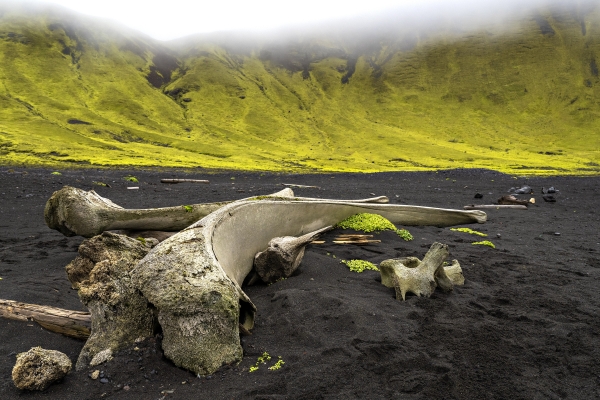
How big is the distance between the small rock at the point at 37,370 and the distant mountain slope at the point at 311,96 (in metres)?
40.5

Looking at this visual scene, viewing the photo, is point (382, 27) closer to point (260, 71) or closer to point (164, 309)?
point (260, 71)

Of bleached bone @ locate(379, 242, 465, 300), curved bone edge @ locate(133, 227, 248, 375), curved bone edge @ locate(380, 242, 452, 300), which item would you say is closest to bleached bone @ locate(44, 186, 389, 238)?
curved bone edge @ locate(133, 227, 248, 375)

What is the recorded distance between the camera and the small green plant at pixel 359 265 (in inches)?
293

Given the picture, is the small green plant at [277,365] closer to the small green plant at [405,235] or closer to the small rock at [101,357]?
the small rock at [101,357]

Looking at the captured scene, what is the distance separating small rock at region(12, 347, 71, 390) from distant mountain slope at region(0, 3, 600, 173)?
133 ft

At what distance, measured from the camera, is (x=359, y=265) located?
7.57 m

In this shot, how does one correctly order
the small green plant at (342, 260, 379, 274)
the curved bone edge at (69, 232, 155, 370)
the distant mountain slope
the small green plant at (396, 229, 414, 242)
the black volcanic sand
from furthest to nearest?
the distant mountain slope → the small green plant at (396, 229, 414, 242) → the small green plant at (342, 260, 379, 274) → the curved bone edge at (69, 232, 155, 370) → the black volcanic sand

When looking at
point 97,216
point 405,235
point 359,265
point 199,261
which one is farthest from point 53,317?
point 405,235

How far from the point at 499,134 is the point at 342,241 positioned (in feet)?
319

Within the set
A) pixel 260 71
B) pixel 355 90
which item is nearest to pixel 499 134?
pixel 355 90

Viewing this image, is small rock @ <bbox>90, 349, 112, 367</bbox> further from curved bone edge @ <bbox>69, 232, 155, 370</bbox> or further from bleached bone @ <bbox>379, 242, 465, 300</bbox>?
bleached bone @ <bbox>379, 242, 465, 300</bbox>

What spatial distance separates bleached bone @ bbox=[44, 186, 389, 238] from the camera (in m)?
7.86

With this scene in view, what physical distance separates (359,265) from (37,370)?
5.22 m

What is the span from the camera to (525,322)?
5.54 m
